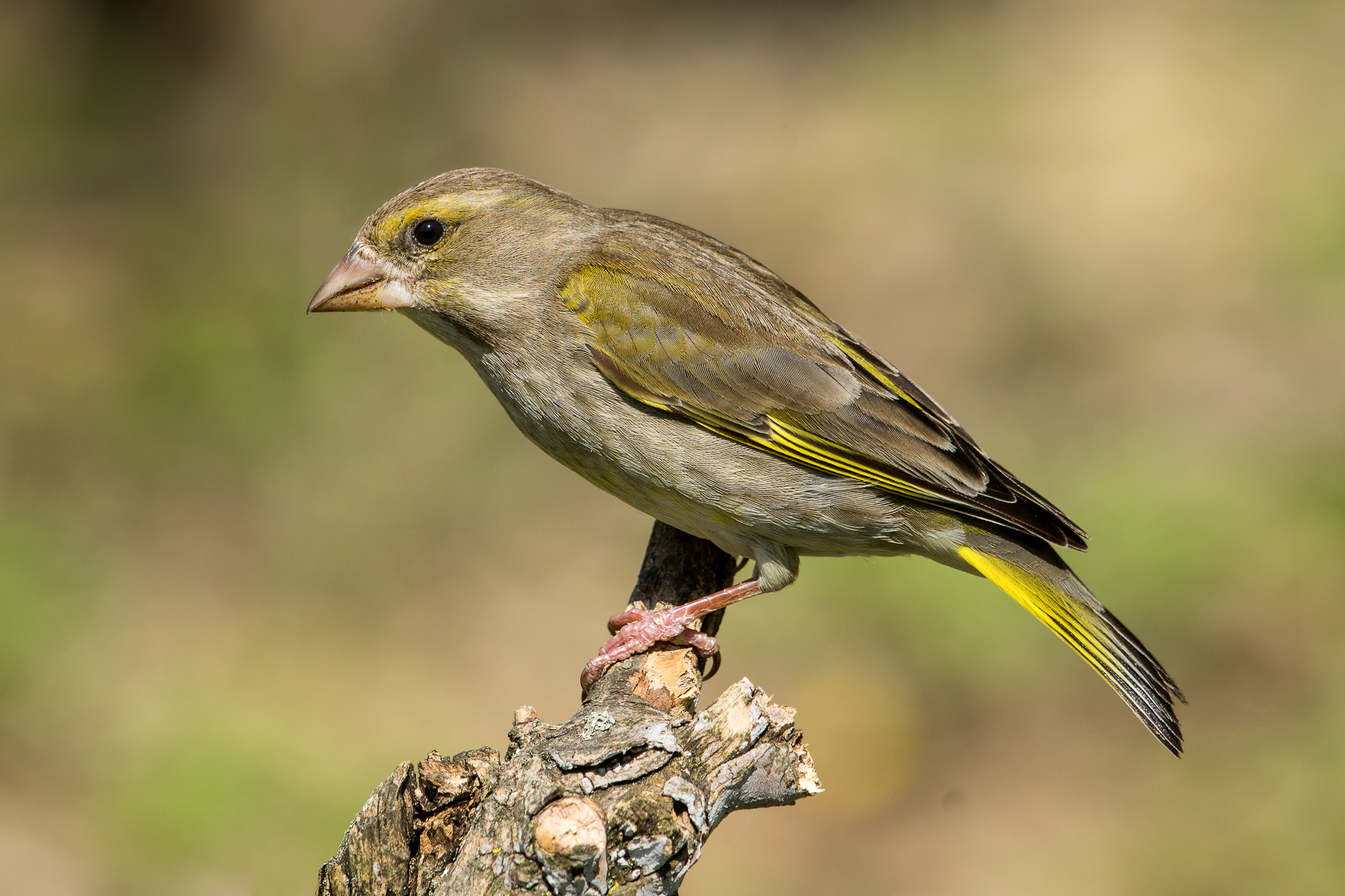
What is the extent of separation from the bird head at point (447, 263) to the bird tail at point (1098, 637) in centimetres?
195

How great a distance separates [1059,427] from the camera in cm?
782

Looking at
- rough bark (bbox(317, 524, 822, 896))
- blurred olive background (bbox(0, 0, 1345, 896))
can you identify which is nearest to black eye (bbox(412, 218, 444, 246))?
rough bark (bbox(317, 524, 822, 896))

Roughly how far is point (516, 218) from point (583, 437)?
2.88 ft

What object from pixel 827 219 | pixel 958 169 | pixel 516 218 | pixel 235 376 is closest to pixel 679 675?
pixel 516 218

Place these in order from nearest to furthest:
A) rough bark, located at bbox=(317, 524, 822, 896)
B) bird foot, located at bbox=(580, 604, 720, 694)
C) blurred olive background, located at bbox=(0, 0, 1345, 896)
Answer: rough bark, located at bbox=(317, 524, 822, 896) → bird foot, located at bbox=(580, 604, 720, 694) → blurred olive background, located at bbox=(0, 0, 1345, 896)

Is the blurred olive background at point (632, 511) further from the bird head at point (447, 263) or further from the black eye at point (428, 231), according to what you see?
the black eye at point (428, 231)

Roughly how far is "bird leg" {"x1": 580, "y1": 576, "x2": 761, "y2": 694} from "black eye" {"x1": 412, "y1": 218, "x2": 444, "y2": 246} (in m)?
1.48

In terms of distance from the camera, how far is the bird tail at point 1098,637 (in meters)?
4.23

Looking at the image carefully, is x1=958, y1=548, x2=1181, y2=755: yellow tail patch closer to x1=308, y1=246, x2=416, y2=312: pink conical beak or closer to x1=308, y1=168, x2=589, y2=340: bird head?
x1=308, y1=168, x2=589, y2=340: bird head

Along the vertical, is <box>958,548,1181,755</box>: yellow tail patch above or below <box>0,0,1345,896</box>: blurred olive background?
below

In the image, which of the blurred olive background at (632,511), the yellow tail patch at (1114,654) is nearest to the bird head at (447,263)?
the yellow tail patch at (1114,654)

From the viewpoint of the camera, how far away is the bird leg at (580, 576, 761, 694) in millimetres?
3947

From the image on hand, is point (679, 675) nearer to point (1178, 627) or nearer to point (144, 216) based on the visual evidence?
point (1178, 627)

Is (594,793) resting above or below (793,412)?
below
